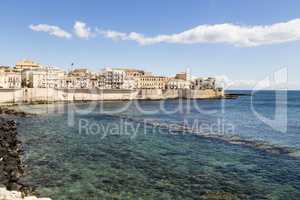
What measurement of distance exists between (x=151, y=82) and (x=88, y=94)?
207ft

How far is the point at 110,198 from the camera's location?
64.5 feet

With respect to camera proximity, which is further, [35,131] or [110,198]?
[35,131]

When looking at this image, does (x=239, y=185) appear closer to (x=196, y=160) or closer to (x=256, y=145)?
(x=196, y=160)

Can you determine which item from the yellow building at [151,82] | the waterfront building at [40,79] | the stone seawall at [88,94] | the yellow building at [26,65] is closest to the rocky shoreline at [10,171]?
the stone seawall at [88,94]

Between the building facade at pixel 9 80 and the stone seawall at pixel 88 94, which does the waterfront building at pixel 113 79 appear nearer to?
the stone seawall at pixel 88 94

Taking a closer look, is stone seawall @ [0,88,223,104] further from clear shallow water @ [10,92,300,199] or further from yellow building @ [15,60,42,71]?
clear shallow water @ [10,92,300,199]

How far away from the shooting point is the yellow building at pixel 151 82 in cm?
18435

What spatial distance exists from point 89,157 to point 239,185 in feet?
44.4

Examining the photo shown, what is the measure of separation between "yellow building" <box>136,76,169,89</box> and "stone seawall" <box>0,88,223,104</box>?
17328 mm

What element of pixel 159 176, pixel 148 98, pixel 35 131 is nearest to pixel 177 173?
pixel 159 176

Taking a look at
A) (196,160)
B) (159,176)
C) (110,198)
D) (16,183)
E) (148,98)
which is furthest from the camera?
(148,98)

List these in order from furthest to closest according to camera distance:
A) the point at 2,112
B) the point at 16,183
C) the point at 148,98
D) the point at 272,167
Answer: the point at 148,98
the point at 2,112
the point at 272,167
the point at 16,183

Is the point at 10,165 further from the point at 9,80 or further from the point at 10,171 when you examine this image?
the point at 9,80

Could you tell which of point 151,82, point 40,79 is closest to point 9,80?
point 40,79
